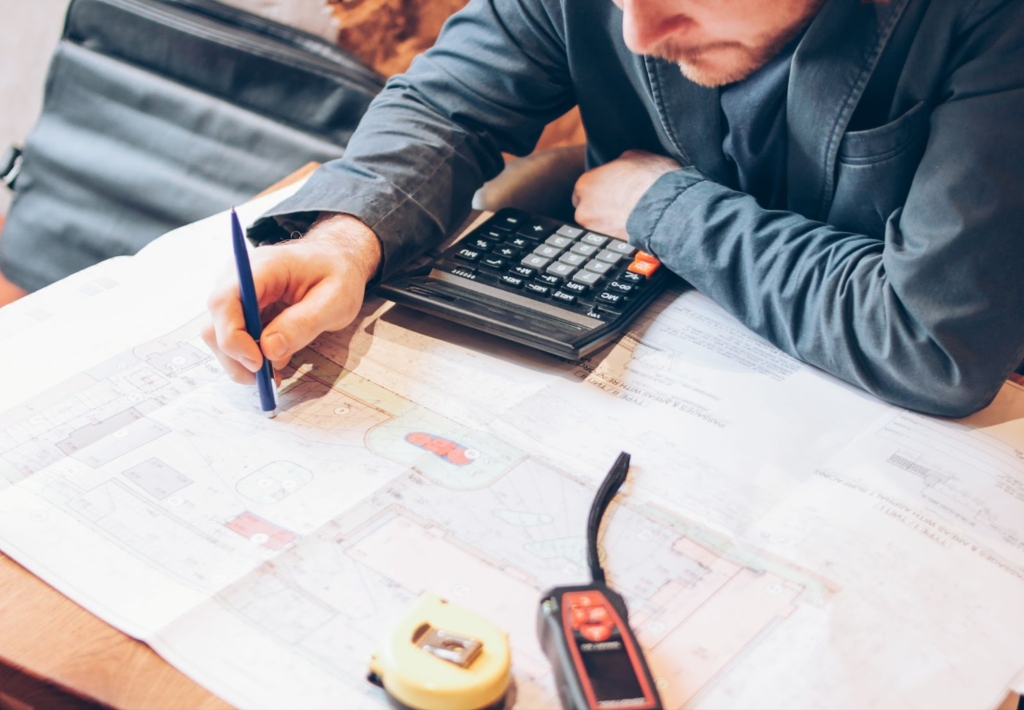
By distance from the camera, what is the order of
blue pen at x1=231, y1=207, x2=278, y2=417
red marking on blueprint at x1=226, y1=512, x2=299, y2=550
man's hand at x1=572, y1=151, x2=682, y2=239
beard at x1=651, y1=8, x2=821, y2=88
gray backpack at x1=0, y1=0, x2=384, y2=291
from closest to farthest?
red marking on blueprint at x1=226, y1=512, x2=299, y2=550 < blue pen at x1=231, y1=207, x2=278, y2=417 < beard at x1=651, y1=8, x2=821, y2=88 < man's hand at x1=572, y1=151, x2=682, y2=239 < gray backpack at x1=0, y1=0, x2=384, y2=291

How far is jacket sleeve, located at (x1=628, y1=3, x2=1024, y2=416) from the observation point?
648 mm

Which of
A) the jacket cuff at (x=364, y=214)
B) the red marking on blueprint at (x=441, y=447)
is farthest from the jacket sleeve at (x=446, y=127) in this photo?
the red marking on blueprint at (x=441, y=447)

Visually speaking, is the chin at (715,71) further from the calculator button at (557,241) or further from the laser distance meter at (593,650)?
the laser distance meter at (593,650)

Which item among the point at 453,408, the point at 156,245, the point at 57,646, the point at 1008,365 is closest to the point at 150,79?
the point at 156,245

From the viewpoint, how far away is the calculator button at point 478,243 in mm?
844

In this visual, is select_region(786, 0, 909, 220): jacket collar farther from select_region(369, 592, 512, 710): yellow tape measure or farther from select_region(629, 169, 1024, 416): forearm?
select_region(369, 592, 512, 710): yellow tape measure

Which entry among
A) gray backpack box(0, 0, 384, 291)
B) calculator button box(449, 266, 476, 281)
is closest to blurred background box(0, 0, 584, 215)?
gray backpack box(0, 0, 384, 291)

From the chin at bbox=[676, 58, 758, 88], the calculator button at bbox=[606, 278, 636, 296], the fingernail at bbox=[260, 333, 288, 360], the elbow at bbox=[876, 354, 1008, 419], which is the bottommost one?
the elbow at bbox=[876, 354, 1008, 419]

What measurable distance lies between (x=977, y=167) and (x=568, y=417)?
326mm

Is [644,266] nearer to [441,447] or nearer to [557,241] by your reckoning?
[557,241]

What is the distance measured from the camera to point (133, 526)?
583mm

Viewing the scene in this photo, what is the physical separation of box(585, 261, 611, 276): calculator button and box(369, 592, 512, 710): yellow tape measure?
391 millimetres

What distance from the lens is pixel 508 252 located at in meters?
0.84

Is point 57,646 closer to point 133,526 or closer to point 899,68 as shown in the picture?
point 133,526
